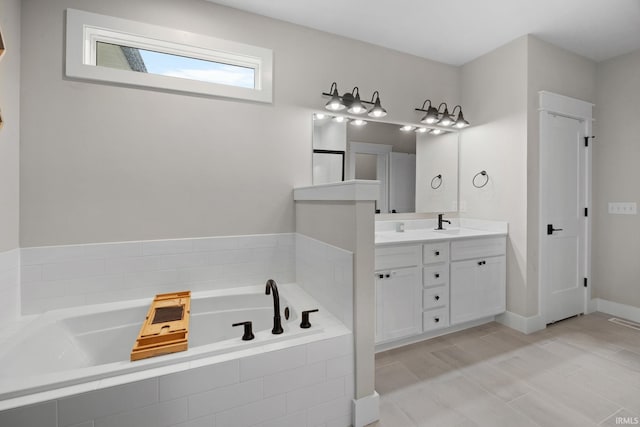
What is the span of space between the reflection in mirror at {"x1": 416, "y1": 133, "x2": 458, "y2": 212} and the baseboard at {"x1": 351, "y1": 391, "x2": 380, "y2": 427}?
1.98 meters

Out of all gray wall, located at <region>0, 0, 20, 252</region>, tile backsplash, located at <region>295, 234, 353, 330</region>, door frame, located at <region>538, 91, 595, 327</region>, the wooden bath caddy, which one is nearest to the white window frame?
gray wall, located at <region>0, 0, 20, 252</region>

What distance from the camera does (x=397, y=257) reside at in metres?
2.21

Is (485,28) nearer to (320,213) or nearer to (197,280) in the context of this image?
(320,213)

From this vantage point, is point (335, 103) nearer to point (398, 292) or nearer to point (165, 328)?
point (398, 292)

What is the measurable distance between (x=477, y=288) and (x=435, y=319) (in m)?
0.54

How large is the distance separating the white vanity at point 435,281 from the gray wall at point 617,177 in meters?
1.29

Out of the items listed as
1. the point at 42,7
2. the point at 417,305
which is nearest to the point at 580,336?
the point at 417,305

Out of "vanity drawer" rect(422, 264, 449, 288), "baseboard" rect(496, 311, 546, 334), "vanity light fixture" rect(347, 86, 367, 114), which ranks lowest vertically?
"baseboard" rect(496, 311, 546, 334)

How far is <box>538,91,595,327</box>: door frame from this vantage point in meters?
2.64

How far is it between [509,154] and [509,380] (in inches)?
76.5

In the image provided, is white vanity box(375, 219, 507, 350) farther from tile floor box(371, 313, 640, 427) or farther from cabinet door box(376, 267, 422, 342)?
tile floor box(371, 313, 640, 427)

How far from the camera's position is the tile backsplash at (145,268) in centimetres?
184

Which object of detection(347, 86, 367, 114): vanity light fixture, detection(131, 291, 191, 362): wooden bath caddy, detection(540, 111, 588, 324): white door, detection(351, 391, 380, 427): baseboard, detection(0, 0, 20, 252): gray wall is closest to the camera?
detection(131, 291, 191, 362): wooden bath caddy

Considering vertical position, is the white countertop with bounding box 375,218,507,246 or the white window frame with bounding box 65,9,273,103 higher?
the white window frame with bounding box 65,9,273,103
